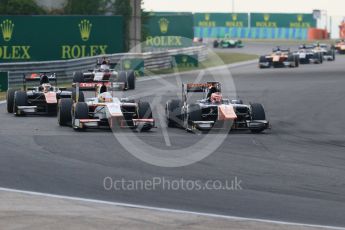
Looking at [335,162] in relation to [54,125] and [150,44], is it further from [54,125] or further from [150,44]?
[150,44]

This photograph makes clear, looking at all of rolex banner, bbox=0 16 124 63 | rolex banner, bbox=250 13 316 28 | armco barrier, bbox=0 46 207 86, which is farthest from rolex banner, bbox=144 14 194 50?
rolex banner, bbox=250 13 316 28

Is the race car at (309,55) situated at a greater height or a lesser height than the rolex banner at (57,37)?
lesser

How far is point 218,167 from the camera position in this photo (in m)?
16.5

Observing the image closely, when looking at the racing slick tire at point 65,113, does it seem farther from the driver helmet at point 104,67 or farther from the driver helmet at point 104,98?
the driver helmet at point 104,67

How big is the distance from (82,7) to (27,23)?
380 inches

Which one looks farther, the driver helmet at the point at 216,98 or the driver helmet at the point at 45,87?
the driver helmet at the point at 45,87

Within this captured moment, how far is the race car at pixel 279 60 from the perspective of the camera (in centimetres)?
5684

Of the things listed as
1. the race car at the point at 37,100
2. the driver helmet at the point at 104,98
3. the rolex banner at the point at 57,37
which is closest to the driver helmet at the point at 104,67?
the race car at the point at 37,100

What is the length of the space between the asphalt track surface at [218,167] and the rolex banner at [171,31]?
Result: 3894 cm

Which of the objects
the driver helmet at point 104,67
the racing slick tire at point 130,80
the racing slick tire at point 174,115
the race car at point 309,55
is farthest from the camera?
the race car at point 309,55

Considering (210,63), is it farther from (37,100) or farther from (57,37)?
(37,100)

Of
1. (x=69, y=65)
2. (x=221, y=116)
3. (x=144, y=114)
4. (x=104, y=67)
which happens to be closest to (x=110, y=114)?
(x=144, y=114)

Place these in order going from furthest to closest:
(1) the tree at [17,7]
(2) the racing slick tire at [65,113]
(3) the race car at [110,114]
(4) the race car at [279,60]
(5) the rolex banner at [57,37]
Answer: (4) the race car at [279,60] → (1) the tree at [17,7] → (5) the rolex banner at [57,37] → (2) the racing slick tire at [65,113] → (3) the race car at [110,114]

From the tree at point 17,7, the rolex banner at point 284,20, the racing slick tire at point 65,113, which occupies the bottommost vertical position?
the racing slick tire at point 65,113
